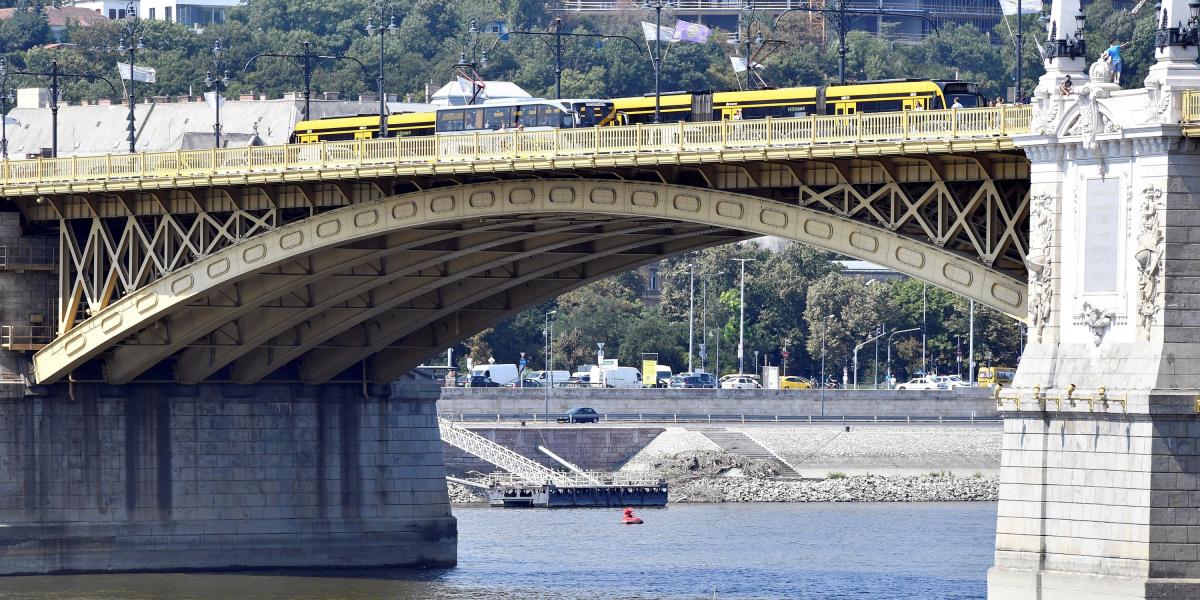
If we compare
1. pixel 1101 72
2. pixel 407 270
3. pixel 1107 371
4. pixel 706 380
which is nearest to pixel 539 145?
pixel 407 270

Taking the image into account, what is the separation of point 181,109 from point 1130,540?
102038 millimetres

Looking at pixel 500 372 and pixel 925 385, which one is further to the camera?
pixel 500 372

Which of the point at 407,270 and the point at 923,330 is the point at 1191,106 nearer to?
the point at 407,270

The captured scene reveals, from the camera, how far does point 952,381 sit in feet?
527

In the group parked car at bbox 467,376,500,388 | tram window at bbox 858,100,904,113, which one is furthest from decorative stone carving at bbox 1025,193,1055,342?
parked car at bbox 467,376,500,388

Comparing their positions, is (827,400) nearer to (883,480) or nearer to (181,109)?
(883,480)

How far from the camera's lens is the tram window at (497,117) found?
7062cm

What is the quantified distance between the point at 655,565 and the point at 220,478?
15.3m

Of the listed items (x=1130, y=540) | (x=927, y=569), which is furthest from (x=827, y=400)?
(x=1130, y=540)

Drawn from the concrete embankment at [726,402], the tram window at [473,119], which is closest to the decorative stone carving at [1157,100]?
the tram window at [473,119]

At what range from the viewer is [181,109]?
5728 inches

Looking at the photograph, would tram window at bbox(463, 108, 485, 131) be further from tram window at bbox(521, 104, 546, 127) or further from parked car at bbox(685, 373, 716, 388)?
parked car at bbox(685, 373, 716, 388)

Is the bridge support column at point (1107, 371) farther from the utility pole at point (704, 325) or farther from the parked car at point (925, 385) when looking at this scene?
the utility pole at point (704, 325)

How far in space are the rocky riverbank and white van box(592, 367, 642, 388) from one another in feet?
93.9
